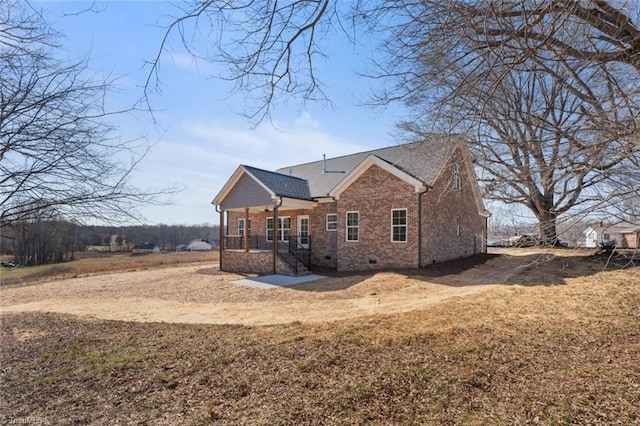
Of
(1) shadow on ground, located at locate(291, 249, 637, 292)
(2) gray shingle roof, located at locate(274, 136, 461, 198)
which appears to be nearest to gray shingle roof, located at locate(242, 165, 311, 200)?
(2) gray shingle roof, located at locate(274, 136, 461, 198)

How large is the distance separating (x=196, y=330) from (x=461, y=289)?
7810 millimetres

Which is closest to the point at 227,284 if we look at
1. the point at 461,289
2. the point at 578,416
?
the point at 461,289

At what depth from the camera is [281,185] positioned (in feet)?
55.0

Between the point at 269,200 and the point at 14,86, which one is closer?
the point at 14,86

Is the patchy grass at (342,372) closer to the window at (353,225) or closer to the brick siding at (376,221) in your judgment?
the brick siding at (376,221)

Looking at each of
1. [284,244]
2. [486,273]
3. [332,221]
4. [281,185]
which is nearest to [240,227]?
[284,244]

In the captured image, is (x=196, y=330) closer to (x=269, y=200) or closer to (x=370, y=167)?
(x=269, y=200)

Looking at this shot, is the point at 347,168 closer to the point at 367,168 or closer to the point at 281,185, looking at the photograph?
the point at 367,168

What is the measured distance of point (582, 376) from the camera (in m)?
3.57

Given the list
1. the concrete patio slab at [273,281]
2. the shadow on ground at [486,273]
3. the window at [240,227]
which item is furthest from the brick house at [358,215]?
the window at [240,227]

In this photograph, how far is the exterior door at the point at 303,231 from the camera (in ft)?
58.4

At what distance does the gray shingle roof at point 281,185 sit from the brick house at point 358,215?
7 cm

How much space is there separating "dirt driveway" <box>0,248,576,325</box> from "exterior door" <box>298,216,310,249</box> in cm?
391

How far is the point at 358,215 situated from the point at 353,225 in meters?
0.57
